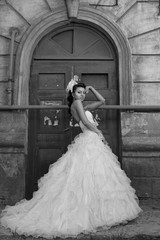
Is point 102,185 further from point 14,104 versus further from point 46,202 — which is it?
point 14,104

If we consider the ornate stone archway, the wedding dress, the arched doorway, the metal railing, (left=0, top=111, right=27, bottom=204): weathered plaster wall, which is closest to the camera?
the wedding dress

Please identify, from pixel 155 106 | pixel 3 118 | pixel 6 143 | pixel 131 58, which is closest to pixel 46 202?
pixel 6 143

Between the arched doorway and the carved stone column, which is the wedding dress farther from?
the carved stone column

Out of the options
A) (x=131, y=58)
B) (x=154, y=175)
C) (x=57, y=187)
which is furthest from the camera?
(x=131, y=58)

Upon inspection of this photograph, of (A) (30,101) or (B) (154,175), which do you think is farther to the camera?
(A) (30,101)

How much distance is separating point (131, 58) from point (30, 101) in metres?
2.28

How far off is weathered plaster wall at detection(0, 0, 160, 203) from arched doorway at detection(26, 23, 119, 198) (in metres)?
0.37

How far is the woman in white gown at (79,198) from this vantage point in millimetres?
4269

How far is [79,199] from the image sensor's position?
4.52 meters

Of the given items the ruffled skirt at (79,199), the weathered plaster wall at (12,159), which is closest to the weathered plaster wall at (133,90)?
the weathered plaster wall at (12,159)

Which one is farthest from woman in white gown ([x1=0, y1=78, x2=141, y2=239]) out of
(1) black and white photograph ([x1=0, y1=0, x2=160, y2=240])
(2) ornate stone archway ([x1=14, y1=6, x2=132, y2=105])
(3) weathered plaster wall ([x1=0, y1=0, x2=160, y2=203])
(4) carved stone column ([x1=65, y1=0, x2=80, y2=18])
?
(4) carved stone column ([x1=65, y1=0, x2=80, y2=18])

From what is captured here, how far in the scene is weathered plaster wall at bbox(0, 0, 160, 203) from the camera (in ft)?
20.3

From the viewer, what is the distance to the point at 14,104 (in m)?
6.45

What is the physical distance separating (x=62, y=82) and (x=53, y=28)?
1174mm
